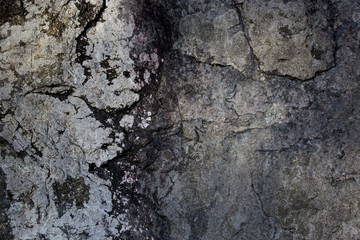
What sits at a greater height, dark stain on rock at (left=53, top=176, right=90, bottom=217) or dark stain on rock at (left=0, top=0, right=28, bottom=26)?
dark stain on rock at (left=0, top=0, right=28, bottom=26)

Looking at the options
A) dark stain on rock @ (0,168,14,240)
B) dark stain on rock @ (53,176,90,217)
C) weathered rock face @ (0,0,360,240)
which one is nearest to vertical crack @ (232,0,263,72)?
weathered rock face @ (0,0,360,240)

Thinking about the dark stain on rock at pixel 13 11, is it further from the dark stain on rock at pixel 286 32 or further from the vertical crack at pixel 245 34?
the dark stain on rock at pixel 286 32

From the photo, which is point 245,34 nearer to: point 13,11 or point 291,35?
point 291,35

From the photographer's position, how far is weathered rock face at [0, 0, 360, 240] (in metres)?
1.09

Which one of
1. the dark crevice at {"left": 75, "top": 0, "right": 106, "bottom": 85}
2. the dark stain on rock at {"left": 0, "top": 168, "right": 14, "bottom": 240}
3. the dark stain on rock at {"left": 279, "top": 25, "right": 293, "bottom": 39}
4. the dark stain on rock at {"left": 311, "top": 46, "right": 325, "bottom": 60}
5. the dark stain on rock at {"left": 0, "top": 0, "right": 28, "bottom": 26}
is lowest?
the dark stain on rock at {"left": 0, "top": 168, "right": 14, "bottom": 240}

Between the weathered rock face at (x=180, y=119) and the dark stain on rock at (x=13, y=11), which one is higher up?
the dark stain on rock at (x=13, y=11)

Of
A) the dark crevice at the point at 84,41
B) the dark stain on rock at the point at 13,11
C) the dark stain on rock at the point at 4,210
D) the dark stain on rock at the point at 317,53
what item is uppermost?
the dark stain on rock at the point at 13,11

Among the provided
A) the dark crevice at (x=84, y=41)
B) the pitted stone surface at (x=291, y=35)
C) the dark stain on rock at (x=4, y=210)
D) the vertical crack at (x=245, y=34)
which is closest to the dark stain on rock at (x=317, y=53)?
the pitted stone surface at (x=291, y=35)

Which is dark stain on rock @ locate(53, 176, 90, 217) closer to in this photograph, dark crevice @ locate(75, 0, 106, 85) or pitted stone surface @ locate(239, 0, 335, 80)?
dark crevice @ locate(75, 0, 106, 85)

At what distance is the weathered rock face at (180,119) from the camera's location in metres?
1.09

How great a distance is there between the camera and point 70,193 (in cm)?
113

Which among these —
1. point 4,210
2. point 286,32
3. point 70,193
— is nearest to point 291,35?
point 286,32

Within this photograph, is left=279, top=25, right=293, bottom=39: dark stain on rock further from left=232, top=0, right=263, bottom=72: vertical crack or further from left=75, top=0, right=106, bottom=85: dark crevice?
left=75, top=0, right=106, bottom=85: dark crevice

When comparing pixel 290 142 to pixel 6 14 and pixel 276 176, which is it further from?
pixel 6 14
